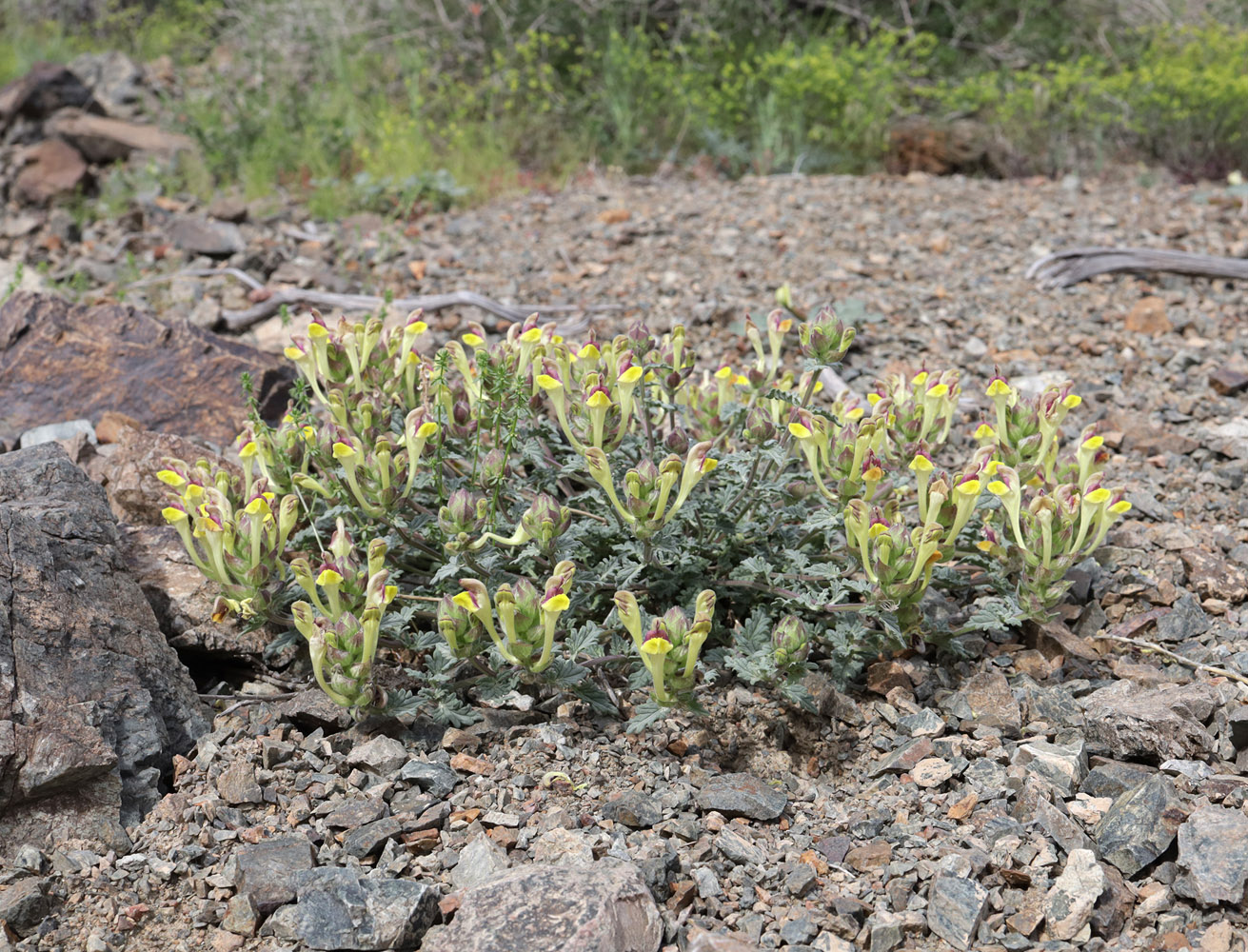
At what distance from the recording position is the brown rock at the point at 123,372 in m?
3.97

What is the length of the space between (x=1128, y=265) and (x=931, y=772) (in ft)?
12.7

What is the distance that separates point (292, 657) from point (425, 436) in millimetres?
771

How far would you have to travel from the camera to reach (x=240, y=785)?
235 cm

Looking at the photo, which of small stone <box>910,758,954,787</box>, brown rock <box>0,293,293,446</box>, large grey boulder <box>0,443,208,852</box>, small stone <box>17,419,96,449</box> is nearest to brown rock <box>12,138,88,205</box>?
brown rock <box>0,293,293,446</box>

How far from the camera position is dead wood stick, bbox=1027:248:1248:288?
17.5 feet

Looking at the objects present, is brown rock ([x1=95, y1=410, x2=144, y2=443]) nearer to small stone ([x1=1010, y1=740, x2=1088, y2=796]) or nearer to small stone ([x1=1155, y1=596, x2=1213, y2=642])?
small stone ([x1=1010, y1=740, x2=1088, y2=796])

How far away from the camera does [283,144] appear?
279 inches

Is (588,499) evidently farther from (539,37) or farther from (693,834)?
(539,37)

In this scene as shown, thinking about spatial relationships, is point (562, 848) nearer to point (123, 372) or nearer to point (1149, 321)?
point (123, 372)

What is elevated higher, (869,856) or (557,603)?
(557,603)

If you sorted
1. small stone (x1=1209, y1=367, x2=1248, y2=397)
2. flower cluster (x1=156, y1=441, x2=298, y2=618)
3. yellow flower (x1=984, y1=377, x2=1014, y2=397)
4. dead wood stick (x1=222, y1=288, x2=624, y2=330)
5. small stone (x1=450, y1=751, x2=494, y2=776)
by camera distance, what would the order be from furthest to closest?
dead wood stick (x1=222, y1=288, x2=624, y2=330) → small stone (x1=1209, y1=367, x2=1248, y2=397) → yellow flower (x1=984, y1=377, x2=1014, y2=397) → flower cluster (x1=156, y1=441, x2=298, y2=618) → small stone (x1=450, y1=751, x2=494, y2=776)

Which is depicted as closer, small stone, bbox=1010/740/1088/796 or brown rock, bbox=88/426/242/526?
small stone, bbox=1010/740/1088/796

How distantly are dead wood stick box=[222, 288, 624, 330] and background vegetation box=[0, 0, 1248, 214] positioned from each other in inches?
54.9

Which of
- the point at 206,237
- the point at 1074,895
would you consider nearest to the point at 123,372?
the point at 206,237
